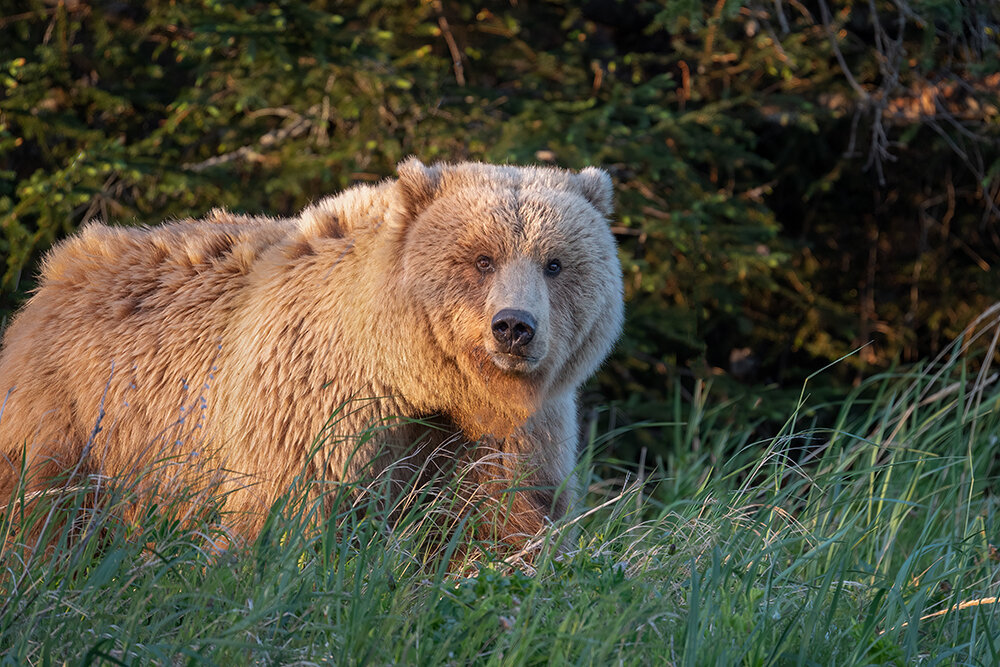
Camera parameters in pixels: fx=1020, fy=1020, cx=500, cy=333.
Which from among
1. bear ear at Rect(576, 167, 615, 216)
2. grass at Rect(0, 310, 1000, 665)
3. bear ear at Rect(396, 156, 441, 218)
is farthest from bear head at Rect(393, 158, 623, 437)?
grass at Rect(0, 310, 1000, 665)

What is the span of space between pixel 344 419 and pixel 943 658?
1.95m

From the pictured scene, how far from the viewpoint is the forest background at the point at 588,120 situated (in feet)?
21.5

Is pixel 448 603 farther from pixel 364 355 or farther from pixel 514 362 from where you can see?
pixel 364 355

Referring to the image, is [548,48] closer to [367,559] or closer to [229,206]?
[229,206]

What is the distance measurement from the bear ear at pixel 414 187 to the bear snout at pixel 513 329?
0.66 m

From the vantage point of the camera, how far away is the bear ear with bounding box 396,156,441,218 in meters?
3.80

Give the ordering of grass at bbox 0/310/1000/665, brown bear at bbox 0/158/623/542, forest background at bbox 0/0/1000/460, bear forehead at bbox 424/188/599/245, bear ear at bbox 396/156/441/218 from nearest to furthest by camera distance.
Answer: grass at bbox 0/310/1000/665
brown bear at bbox 0/158/623/542
bear forehead at bbox 424/188/599/245
bear ear at bbox 396/156/441/218
forest background at bbox 0/0/1000/460

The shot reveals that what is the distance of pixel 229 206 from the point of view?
6.90 m

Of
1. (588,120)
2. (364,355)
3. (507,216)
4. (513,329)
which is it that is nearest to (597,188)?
(507,216)

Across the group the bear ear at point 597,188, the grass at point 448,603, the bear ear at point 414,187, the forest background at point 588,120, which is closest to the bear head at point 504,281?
the bear ear at point 414,187

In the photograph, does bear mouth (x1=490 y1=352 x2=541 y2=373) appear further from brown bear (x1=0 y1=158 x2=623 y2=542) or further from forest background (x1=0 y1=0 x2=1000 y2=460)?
forest background (x1=0 y1=0 x2=1000 y2=460)

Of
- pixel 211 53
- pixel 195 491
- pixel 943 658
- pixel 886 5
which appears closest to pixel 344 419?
pixel 195 491

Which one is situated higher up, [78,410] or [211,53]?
[211,53]

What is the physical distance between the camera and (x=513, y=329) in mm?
3404
